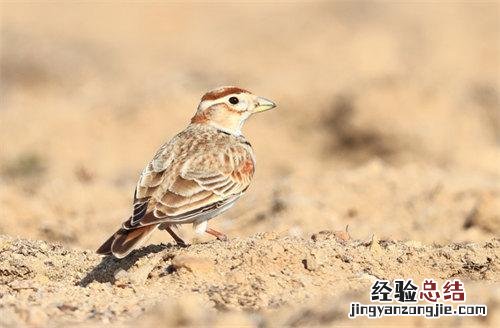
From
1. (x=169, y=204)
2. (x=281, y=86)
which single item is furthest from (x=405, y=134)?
(x=169, y=204)

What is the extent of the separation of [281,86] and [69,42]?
1110 cm

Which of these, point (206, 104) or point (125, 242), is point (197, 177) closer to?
point (125, 242)

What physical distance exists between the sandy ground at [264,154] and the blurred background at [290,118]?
40 mm

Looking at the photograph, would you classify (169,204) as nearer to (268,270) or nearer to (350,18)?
(268,270)

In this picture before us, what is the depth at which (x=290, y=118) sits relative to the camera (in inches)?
650

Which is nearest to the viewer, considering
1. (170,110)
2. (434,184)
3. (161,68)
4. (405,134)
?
(434,184)

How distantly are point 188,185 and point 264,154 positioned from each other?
8794 mm

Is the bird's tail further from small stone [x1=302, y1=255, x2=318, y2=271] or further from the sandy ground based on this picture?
small stone [x1=302, y1=255, x2=318, y2=271]

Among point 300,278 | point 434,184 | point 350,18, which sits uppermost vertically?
point 350,18

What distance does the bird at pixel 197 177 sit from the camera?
656 cm

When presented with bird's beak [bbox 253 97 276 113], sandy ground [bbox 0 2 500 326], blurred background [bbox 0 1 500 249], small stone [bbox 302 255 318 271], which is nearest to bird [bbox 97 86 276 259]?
bird's beak [bbox 253 97 276 113]

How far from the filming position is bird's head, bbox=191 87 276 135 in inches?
318

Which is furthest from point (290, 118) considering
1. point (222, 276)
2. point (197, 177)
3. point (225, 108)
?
point (222, 276)

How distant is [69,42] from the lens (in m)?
27.3
